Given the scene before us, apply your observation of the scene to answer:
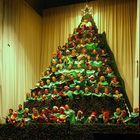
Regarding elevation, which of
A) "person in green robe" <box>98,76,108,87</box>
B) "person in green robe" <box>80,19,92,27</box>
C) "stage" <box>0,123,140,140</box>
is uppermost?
"person in green robe" <box>80,19,92,27</box>

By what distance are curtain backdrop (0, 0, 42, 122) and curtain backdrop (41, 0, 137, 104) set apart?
1.98 feet

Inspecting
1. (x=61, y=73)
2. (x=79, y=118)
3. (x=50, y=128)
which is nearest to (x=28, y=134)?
(x=50, y=128)

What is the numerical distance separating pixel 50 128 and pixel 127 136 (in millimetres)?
4372

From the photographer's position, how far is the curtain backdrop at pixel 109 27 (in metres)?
10.1

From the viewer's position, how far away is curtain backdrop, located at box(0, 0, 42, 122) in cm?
910

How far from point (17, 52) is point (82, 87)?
3174 millimetres

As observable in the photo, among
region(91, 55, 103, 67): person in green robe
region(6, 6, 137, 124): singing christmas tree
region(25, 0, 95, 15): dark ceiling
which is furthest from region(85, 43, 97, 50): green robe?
region(25, 0, 95, 15): dark ceiling

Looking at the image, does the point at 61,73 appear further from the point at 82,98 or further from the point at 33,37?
the point at 33,37

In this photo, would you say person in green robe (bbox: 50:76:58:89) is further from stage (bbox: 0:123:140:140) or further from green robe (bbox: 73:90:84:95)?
stage (bbox: 0:123:140:140)

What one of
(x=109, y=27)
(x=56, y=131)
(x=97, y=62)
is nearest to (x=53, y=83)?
(x=97, y=62)

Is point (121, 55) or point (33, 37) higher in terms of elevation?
point (33, 37)

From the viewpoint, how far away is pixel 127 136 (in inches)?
48.6

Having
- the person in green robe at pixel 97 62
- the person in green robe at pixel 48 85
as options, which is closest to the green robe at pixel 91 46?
the person in green robe at pixel 97 62

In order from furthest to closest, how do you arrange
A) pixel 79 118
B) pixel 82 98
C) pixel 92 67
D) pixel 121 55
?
pixel 121 55, pixel 92 67, pixel 82 98, pixel 79 118
